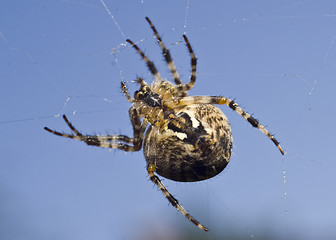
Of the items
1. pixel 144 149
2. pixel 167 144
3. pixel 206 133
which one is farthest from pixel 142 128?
pixel 206 133

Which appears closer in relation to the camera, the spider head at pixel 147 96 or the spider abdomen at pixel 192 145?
the spider abdomen at pixel 192 145

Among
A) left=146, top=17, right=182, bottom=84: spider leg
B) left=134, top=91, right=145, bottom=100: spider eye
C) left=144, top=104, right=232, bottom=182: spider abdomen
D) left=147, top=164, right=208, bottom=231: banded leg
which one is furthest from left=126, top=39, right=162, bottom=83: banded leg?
left=147, top=164, right=208, bottom=231: banded leg

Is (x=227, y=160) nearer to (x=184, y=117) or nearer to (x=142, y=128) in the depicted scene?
(x=184, y=117)

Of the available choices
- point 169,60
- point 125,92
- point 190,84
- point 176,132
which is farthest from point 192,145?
point 169,60

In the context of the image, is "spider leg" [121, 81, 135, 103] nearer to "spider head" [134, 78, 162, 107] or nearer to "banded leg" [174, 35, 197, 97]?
"spider head" [134, 78, 162, 107]

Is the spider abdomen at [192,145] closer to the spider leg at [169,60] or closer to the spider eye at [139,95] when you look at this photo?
→ the spider eye at [139,95]

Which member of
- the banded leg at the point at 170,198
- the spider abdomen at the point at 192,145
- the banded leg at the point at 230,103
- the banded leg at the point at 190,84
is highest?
the banded leg at the point at 190,84

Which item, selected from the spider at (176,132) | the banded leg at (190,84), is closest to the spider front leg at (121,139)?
the spider at (176,132)

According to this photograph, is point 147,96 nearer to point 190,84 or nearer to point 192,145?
point 190,84
